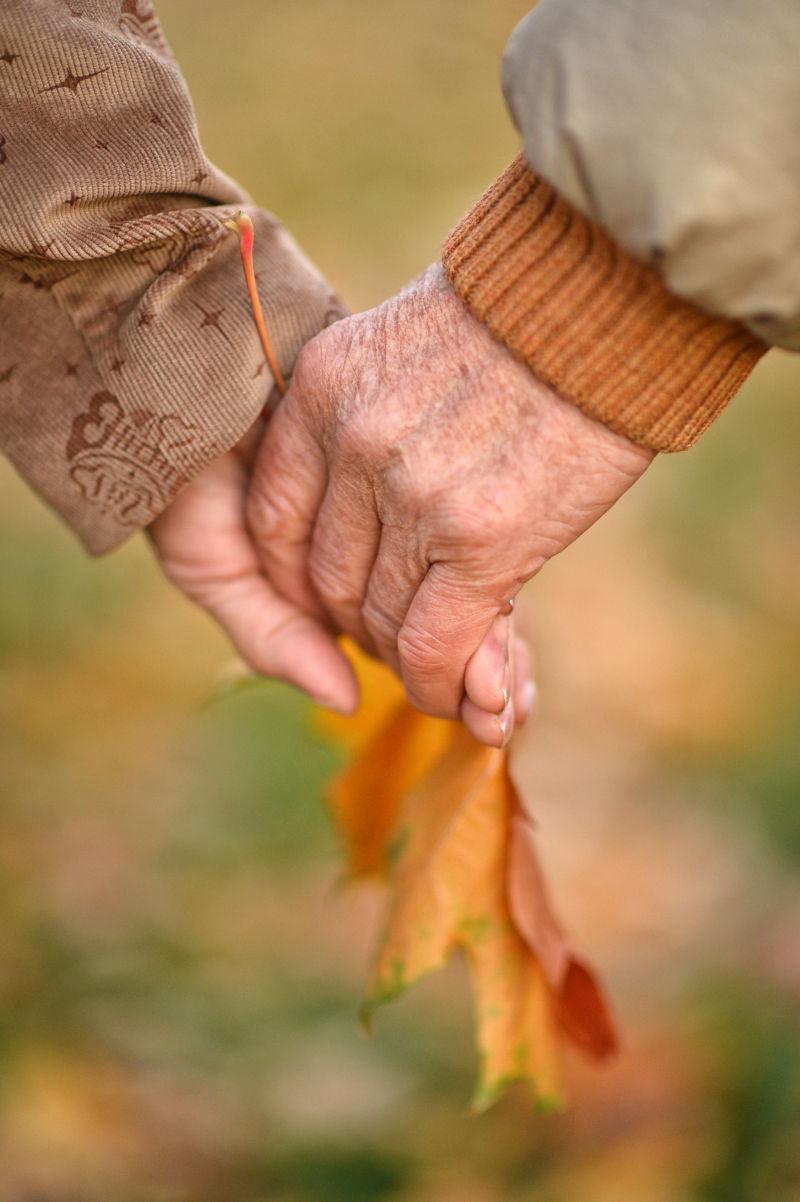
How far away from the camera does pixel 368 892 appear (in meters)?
1.87

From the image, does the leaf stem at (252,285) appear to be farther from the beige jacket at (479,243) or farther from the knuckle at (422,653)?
the knuckle at (422,653)

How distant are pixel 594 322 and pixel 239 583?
0.51 metres

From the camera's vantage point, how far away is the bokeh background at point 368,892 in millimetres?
1427

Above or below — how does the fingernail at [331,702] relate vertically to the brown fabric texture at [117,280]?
below

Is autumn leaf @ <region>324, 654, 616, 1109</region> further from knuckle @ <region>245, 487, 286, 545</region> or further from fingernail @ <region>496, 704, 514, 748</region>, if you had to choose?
knuckle @ <region>245, 487, 286, 545</region>

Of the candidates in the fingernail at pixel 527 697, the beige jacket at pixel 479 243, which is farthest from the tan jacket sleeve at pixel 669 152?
the fingernail at pixel 527 697

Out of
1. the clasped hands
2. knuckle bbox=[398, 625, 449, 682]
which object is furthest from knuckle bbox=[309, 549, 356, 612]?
knuckle bbox=[398, 625, 449, 682]

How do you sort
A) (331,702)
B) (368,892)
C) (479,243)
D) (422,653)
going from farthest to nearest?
(368,892) < (331,702) < (422,653) < (479,243)

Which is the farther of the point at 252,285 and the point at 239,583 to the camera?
the point at 239,583

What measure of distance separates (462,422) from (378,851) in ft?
1.92

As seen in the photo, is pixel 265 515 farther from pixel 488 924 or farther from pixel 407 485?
pixel 488 924

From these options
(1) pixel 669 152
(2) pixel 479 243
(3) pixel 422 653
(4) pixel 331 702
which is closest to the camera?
(1) pixel 669 152

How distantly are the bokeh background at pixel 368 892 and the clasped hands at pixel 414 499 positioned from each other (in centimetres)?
23

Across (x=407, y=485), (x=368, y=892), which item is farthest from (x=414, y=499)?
(x=368, y=892)
